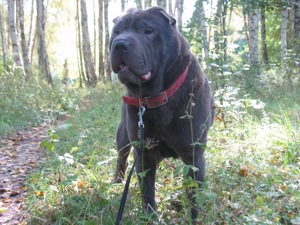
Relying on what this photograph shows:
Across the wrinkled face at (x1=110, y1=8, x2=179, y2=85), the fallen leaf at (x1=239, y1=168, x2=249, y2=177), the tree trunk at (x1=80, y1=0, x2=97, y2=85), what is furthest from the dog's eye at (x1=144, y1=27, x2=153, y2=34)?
the tree trunk at (x1=80, y1=0, x2=97, y2=85)

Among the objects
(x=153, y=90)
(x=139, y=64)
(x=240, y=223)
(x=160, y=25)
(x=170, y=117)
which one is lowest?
(x=240, y=223)

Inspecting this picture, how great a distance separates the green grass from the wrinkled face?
635 millimetres

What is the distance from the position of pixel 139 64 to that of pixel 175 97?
463mm

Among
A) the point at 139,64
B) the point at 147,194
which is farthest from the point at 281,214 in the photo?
the point at 139,64

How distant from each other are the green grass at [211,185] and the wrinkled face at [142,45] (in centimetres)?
64

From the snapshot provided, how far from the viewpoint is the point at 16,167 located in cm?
450

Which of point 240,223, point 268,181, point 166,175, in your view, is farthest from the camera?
point 166,175

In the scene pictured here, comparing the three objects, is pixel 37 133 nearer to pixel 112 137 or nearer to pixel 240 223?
pixel 112 137

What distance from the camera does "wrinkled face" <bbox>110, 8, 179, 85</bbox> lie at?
251 centimetres

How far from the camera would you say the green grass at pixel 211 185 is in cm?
258

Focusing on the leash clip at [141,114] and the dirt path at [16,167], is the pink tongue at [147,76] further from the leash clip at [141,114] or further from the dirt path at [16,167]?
the dirt path at [16,167]

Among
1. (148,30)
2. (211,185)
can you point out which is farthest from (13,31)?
Result: (211,185)

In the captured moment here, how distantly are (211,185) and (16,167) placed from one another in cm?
260

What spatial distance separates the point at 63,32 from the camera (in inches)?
1142
